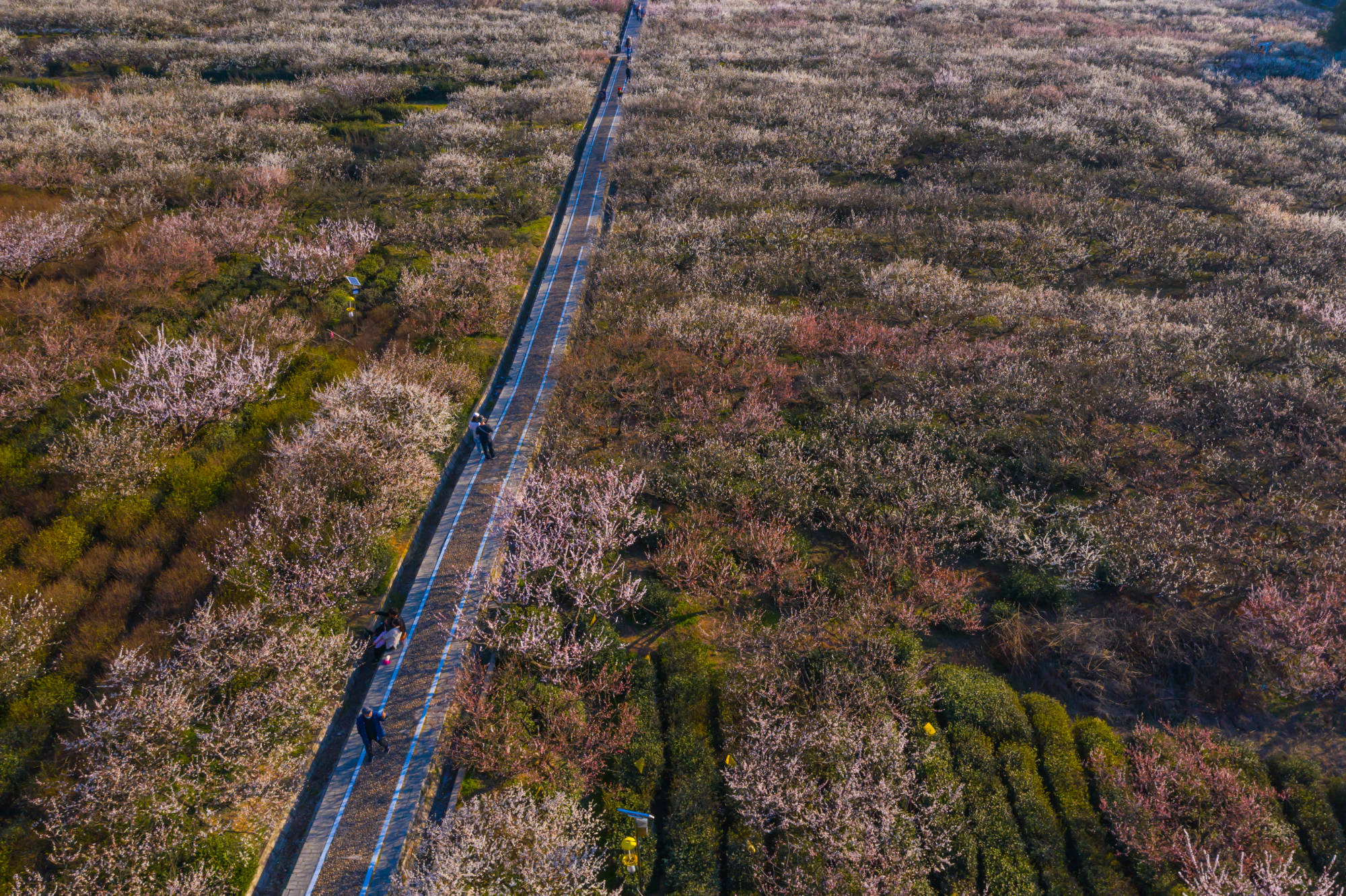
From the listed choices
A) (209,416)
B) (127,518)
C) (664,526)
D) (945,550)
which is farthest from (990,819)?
(209,416)

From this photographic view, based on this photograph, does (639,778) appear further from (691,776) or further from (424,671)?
(424,671)

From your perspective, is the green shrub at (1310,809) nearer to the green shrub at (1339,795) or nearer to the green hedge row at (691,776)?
the green shrub at (1339,795)

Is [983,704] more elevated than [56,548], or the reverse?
[56,548]

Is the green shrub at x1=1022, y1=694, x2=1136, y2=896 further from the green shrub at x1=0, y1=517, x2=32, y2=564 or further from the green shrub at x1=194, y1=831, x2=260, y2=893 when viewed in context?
the green shrub at x1=0, y1=517, x2=32, y2=564

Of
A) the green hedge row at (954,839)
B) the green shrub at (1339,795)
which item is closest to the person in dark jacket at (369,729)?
the green hedge row at (954,839)

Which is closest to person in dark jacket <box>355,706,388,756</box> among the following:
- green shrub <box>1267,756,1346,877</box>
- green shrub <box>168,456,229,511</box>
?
green shrub <box>168,456,229,511</box>

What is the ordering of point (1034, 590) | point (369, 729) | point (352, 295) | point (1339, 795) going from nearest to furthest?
point (1339, 795) → point (369, 729) → point (1034, 590) → point (352, 295)
